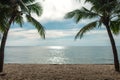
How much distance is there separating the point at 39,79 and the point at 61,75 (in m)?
1.96

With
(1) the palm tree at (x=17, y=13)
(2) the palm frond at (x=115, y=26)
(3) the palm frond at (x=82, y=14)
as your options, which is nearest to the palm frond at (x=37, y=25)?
(1) the palm tree at (x=17, y=13)

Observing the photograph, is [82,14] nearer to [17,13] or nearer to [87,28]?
[87,28]

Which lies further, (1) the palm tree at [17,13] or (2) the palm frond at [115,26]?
(2) the palm frond at [115,26]

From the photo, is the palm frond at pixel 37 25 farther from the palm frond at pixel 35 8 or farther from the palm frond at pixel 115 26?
the palm frond at pixel 115 26

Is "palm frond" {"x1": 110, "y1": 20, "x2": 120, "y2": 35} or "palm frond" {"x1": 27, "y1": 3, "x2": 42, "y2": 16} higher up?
"palm frond" {"x1": 27, "y1": 3, "x2": 42, "y2": 16}

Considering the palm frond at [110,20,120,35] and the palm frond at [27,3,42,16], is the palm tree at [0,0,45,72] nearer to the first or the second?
the palm frond at [27,3,42,16]

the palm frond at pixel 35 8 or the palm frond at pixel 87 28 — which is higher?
the palm frond at pixel 35 8

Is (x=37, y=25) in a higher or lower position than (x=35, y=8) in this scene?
lower

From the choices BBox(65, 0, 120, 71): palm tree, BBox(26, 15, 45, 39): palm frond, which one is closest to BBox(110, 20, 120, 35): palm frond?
BBox(65, 0, 120, 71): palm tree

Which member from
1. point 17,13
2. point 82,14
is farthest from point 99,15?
point 17,13

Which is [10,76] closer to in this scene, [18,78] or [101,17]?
[18,78]

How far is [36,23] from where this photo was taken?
19656 mm

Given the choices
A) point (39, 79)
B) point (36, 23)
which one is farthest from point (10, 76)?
point (36, 23)

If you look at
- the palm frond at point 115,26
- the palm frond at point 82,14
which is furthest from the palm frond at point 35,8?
the palm frond at point 115,26
